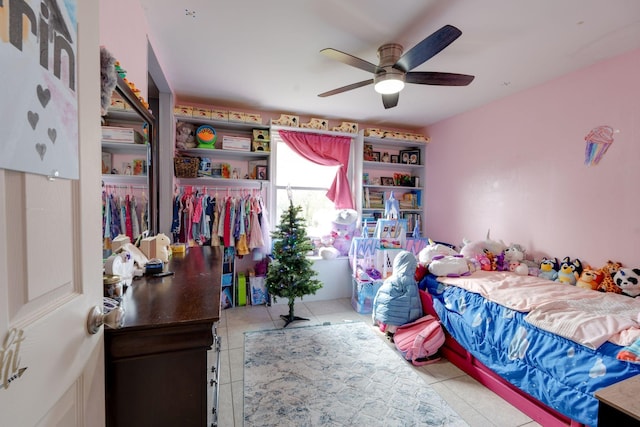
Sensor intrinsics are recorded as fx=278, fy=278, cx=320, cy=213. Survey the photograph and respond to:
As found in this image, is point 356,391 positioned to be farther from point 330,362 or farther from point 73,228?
point 73,228

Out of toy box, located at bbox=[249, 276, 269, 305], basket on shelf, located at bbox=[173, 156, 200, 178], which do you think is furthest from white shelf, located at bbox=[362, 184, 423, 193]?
basket on shelf, located at bbox=[173, 156, 200, 178]

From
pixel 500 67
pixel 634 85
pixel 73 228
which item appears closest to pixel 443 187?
pixel 500 67

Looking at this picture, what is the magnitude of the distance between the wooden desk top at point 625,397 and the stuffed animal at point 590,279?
1.64m

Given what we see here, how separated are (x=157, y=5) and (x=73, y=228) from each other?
181 centimetres

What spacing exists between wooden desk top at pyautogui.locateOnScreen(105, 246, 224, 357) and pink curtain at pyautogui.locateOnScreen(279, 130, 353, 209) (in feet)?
8.76

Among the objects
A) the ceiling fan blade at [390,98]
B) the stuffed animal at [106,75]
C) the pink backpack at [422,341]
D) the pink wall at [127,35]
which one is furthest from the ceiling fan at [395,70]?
the pink backpack at [422,341]

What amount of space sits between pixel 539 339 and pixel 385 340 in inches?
50.3

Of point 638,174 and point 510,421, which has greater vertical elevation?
point 638,174

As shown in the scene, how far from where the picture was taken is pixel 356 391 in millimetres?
1941

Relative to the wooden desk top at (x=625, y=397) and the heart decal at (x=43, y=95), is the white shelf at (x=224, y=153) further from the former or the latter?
the wooden desk top at (x=625, y=397)

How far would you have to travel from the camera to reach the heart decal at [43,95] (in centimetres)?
47

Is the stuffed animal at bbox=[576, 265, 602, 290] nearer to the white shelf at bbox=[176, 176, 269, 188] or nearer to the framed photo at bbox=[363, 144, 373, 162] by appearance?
the framed photo at bbox=[363, 144, 373, 162]

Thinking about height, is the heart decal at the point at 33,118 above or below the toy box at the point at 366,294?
above

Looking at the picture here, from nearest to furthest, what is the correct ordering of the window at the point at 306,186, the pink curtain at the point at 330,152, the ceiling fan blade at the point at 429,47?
1. the ceiling fan blade at the point at 429,47
2. the pink curtain at the point at 330,152
3. the window at the point at 306,186
